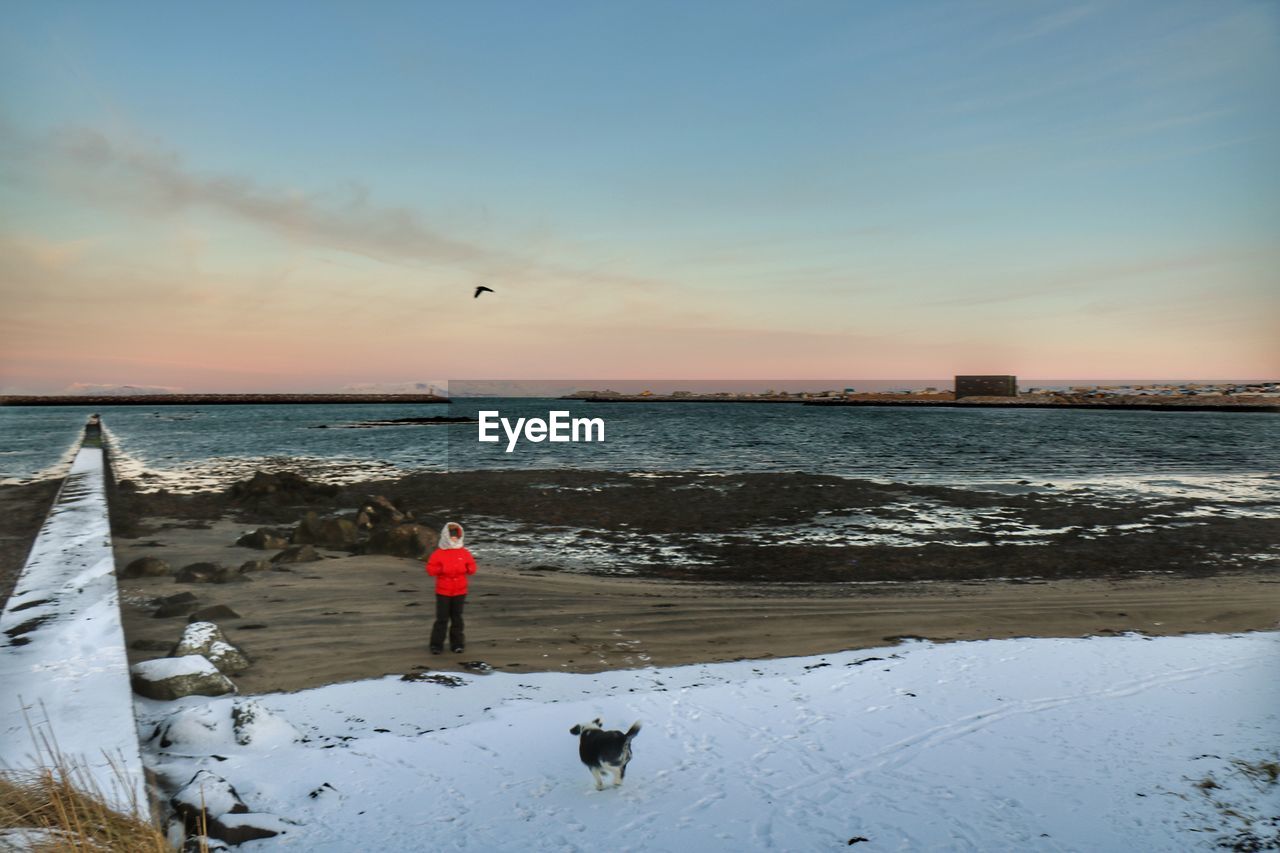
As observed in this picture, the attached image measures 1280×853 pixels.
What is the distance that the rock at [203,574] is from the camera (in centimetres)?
1276

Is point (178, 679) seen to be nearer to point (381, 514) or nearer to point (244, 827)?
point (244, 827)

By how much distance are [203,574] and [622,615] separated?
25.0 feet

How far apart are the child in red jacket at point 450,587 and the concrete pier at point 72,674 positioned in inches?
123

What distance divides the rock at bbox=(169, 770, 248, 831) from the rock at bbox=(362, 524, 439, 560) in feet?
34.9

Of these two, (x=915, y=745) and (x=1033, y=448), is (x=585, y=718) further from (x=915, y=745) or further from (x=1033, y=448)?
(x=1033, y=448)

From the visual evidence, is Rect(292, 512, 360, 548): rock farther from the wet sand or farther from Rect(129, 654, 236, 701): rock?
Rect(129, 654, 236, 701): rock

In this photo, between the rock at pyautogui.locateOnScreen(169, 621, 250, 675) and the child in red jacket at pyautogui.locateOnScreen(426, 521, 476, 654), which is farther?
the child in red jacket at pyautogui.locateOnScreen(426, 521, 476, 654)

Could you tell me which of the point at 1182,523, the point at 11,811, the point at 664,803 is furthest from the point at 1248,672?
the point at 1182,523

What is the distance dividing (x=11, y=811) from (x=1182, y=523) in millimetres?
24413

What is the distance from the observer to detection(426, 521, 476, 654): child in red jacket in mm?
8820

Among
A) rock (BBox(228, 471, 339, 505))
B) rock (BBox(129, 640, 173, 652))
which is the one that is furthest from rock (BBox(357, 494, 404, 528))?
rock (BBox(129, 640, 173, 652))

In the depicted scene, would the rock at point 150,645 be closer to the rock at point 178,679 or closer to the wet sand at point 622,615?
the wet sand at point 622,615

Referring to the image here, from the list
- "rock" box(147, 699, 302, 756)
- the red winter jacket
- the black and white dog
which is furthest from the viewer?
the red winter jacket

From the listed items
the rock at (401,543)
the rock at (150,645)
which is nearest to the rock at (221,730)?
the rock at (150,645)
